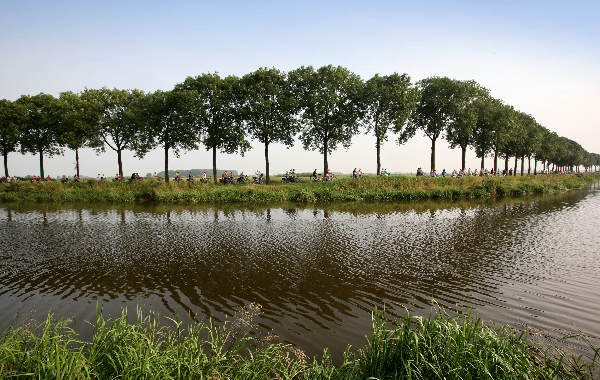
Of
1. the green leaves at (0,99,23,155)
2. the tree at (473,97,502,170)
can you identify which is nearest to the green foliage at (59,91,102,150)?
the green leaves at (0,99,23,155)

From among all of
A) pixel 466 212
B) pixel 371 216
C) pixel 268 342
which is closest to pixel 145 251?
pixel 268 342

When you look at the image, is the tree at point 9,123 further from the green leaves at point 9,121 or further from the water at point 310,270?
the water at point 310,270

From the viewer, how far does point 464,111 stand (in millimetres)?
52156

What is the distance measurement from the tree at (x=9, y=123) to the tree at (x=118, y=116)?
32.0 ft

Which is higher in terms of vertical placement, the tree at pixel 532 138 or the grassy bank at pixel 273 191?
the tree at pixel 532 138

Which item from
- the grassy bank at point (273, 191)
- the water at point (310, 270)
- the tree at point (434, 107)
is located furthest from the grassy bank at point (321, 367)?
the tree at point (434, 107)

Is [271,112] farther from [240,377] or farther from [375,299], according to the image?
[240,377]

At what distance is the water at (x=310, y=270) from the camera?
885cm

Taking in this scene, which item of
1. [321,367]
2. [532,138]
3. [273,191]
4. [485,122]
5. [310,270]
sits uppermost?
[485,122]

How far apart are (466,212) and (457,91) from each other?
33430 millimetres

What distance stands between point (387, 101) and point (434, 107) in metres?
10.5

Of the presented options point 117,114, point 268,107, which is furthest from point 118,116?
point 268,107

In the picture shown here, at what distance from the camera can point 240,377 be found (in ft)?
16.0

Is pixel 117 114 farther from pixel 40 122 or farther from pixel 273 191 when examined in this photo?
pixel 273 191
